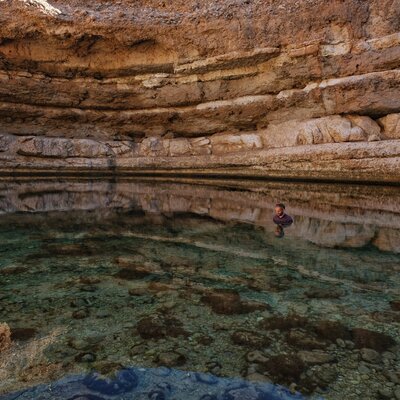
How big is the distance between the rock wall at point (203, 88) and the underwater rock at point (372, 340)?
10704 millimetres

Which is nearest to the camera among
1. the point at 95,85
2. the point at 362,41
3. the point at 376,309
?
the point at 376,309

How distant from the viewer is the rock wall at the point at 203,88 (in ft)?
44.2

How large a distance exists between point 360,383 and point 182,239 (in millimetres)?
3850

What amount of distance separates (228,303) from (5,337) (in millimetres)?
1861

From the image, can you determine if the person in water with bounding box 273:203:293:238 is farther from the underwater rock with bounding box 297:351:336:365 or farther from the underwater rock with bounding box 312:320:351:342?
the underwater rock with bounding box 297:351:336:365

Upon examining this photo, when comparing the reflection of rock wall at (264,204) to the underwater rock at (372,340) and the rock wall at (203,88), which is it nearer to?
the underwater rock at (372,340)

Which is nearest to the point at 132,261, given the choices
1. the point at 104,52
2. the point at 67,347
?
the point at 67,347

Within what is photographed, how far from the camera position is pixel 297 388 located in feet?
7.24

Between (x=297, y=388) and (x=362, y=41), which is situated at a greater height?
(x=362, y=41)

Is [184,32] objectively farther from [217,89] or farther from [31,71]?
[31,71]

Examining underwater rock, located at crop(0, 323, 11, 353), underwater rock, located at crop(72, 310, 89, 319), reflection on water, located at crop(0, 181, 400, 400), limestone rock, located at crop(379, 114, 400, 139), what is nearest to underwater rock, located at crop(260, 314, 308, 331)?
reflection on water, located at crop(0, 181, 400, 400)

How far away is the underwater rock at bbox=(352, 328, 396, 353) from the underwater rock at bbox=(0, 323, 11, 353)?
8.35ft

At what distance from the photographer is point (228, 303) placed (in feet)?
11.2

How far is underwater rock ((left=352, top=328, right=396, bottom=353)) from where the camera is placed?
266cm
